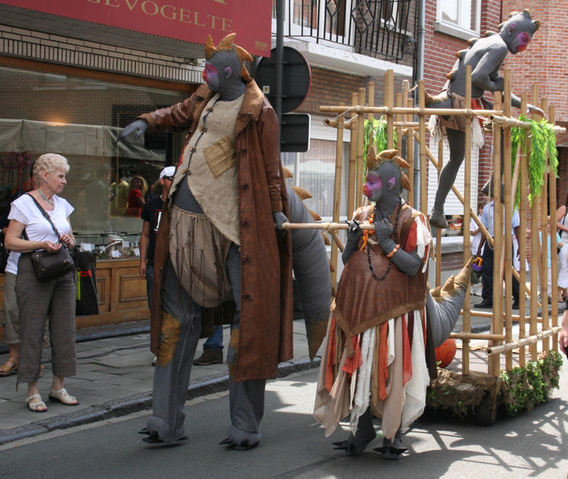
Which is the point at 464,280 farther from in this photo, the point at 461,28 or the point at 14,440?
the point at 461,28

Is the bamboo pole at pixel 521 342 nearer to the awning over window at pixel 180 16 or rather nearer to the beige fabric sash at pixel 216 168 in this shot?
the beige fabric sash at pixel 216 168

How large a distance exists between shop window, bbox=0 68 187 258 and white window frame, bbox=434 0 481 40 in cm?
656

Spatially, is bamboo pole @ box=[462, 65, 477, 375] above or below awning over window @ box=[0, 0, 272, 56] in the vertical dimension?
below

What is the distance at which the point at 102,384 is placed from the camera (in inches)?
289

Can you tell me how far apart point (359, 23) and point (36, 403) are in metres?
9.40

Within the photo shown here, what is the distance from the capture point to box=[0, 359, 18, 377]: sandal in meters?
7.49

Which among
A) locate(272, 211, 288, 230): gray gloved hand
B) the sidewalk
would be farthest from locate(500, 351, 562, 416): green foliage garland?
the sidewalk

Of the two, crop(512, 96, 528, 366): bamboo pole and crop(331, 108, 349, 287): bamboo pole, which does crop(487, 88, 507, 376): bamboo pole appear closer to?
crop(512, 96, 528, 366): bamboo pole

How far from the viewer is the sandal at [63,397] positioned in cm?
657

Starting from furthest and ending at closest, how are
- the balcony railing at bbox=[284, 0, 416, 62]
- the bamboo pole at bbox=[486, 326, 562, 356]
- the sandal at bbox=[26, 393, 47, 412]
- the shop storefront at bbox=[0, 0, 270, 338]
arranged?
1. the balcony railing at bbox=[284, 0, 416, 62]
2. the shop storefront at bbox=[0, 0, 270, 338]
3. the sandal at bbox=[26, 393, 47, 412]
4. the bamboo pole at bbox=[486, 326, 562, 356]

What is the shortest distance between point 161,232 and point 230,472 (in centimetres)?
146

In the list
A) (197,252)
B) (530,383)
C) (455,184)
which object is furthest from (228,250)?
(455,184)

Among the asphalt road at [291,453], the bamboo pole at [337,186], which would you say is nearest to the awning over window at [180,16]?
the bamboo pole at [337,186]

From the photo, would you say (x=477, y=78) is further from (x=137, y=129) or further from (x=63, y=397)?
(x=63, y=397)
